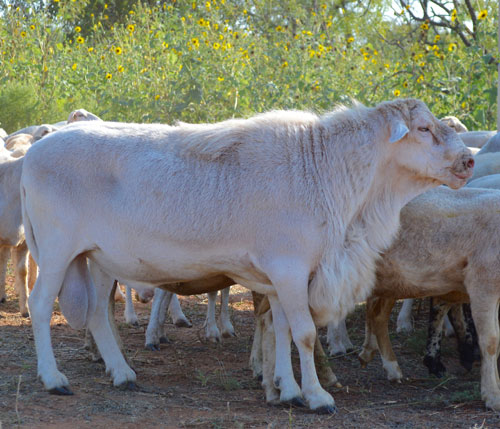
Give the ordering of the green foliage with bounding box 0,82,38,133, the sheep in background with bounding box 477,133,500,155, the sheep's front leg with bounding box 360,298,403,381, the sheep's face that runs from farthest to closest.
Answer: the green foliage with bounding box 0,82,38,133 < the sheep in background with bounding box 477,133,500,155 < the sheep's front leg with bounding box 360,298,403,381 < the sheep's face

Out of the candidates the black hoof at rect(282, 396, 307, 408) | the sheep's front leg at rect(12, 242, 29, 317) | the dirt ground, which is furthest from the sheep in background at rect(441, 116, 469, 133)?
the black hoof at rect(282, 396, 307, 408)

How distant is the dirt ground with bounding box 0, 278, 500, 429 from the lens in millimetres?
4133

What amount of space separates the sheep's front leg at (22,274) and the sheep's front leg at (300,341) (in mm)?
3379

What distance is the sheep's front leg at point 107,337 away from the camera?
4.88 m

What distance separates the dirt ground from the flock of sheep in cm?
19

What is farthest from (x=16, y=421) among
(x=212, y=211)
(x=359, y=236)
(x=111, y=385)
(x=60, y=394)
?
(x=359, y=236)

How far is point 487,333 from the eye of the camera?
4.75 metres

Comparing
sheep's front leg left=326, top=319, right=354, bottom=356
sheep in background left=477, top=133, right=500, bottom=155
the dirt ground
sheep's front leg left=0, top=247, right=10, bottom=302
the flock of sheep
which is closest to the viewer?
the dirt ground

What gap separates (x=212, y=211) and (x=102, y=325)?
1182 millimetres

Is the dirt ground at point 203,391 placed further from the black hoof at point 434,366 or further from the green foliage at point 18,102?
the green foliage at point 18,102

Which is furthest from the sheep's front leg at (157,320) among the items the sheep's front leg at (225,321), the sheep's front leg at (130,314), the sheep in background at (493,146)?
the sheep in background at (493,146)

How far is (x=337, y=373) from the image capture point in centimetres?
555

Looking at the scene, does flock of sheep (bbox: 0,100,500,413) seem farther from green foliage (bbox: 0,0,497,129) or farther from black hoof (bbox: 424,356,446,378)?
green foliage (bbox: 0,0,497,129)

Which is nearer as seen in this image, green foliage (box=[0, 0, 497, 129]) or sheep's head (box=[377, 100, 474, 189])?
sheep's head (box=[377, 100, 474, 189])
